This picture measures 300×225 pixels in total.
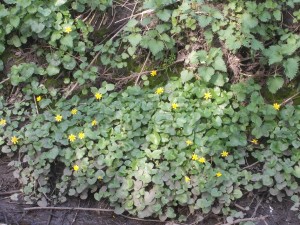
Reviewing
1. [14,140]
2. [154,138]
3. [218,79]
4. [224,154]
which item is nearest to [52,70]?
[14,140]

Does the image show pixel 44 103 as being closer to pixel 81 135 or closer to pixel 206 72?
pixel 81 135

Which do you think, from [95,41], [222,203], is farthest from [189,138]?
[95,41]

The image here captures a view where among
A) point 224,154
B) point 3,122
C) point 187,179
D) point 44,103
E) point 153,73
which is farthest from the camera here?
point 153,73

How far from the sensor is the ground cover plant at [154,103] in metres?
3.44

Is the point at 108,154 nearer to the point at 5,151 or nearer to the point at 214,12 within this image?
the point at 5,151

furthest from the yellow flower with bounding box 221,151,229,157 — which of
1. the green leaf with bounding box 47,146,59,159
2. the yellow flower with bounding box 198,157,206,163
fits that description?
the green leaf with bounding box 47,146,59,159

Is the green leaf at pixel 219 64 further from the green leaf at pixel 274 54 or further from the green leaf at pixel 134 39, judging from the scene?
the green leaf at pixel 134 39

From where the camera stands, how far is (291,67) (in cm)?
354

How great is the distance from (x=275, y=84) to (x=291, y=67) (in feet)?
0.67

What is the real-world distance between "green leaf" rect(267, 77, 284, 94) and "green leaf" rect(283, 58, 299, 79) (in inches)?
5.5

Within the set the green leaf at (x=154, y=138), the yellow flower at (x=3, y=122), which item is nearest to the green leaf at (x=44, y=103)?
the yellow flower at (x=3, y=122)

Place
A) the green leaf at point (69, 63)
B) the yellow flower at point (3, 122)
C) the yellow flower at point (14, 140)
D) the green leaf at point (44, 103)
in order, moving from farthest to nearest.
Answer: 1. the green leaf at point (69, 63)
2. the green leaf at point (44, 103)
3. the yellow flower at point (3, 122)
4. the yellow flower at point (14, 140)

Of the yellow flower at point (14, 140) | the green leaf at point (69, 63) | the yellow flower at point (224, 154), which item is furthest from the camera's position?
the green leaf at point (69, 63)

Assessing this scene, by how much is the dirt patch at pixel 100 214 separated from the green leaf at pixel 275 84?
Answer: 82 centimetres
